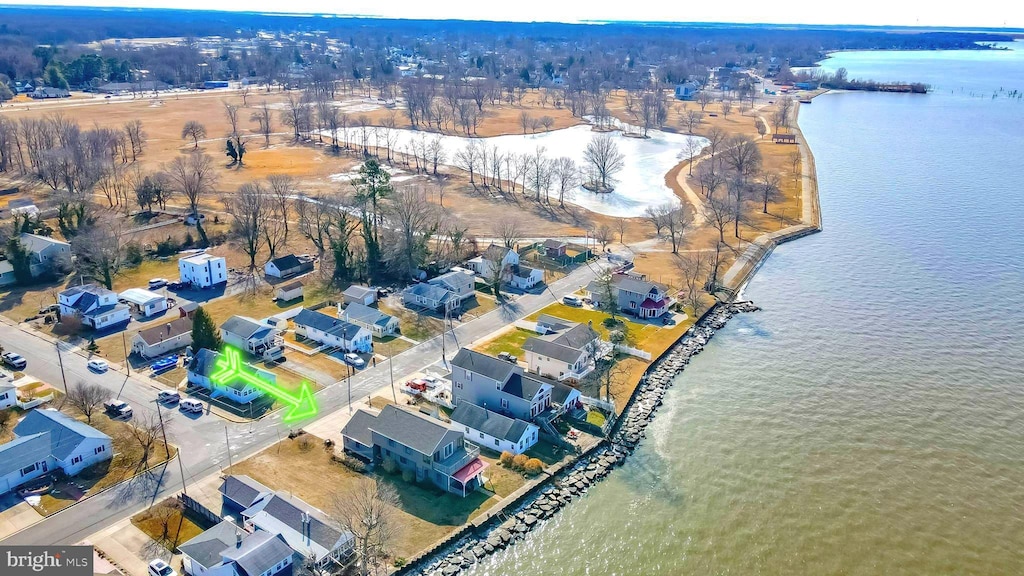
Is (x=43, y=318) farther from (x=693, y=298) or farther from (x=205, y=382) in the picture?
(x=693, y=298)

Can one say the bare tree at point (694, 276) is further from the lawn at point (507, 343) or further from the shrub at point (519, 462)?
the shrub at point (519, 462)

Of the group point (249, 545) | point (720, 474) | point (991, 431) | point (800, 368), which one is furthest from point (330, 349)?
point (991, 431)

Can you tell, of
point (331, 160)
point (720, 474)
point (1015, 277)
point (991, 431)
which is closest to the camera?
point (720, 474)

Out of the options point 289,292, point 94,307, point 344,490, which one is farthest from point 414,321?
point 94,307

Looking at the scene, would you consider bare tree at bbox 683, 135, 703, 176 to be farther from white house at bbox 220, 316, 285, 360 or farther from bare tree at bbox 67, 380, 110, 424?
bare tree at bbox 67, 380, 110, 424

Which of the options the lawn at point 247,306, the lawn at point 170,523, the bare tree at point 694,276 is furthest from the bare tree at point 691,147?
the lawn at point 170,523
